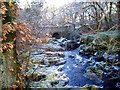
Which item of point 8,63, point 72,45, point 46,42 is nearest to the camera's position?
point 8,63

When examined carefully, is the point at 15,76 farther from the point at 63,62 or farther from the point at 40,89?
the point at 63,62

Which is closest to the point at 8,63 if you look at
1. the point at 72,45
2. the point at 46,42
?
the point at 46,42

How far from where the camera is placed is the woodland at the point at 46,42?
1097 mm

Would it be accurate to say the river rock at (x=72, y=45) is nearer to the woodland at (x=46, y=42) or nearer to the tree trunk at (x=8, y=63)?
the woodland at (x=46, y=42)

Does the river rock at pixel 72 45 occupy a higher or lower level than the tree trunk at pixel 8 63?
lower

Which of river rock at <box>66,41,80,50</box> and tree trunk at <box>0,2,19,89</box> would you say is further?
river rock at <box>66,41,80,50</box>

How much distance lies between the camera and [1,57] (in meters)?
1.04

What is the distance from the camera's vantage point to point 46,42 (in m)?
2.18

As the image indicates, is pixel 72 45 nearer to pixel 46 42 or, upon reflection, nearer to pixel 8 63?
pixel 46 42

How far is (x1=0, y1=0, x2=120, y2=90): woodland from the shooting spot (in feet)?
3.60

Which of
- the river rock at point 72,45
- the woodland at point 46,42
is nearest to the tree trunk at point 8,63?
the woodland at point 46,42

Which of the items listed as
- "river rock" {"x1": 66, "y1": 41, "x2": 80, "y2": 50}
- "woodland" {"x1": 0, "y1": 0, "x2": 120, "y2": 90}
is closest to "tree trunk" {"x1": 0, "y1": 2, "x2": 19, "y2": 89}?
"woodland" {"x1": 0, "y1": 0, "x2": 120, "y2": 90}

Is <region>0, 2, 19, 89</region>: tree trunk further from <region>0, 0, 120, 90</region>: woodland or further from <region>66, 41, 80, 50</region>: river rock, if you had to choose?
<region>66, 41, 80, 50</region>: river rock

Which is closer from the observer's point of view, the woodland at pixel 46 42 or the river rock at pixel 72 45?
the woodland at pixel 46 42
